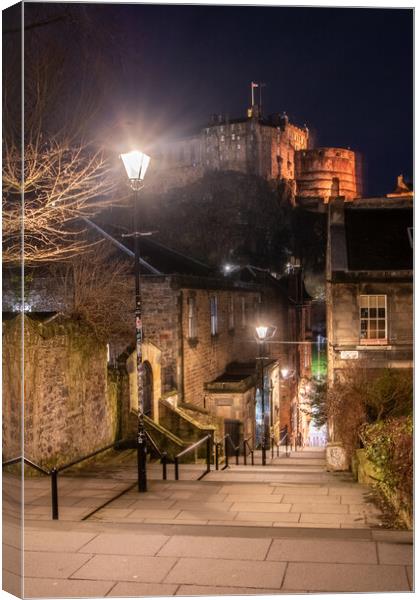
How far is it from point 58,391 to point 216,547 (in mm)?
5960

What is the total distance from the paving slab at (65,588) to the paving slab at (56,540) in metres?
0.56

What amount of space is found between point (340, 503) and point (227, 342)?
15320 mm

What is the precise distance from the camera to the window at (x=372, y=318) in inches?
704

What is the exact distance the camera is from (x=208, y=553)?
5402 mm

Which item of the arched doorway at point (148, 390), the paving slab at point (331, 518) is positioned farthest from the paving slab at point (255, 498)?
the arched doorway at point (148, 390)

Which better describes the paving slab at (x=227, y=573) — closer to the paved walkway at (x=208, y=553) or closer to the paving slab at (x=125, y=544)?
the paved walkway at (x=208, y=553)

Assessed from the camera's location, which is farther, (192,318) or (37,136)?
(192,318)

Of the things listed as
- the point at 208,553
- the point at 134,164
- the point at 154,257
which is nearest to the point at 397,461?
the point at 208,553

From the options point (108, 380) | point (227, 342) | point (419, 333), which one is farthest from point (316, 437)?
point (419, 333)

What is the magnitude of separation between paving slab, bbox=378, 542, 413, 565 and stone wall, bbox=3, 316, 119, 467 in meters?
4.57

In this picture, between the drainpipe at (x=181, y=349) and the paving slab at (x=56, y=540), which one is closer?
the paving slab at (x=56, y=540)

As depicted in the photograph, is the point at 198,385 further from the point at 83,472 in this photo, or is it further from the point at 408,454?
the point at 408,454

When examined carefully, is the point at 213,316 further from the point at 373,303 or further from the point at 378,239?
the point at 378,239

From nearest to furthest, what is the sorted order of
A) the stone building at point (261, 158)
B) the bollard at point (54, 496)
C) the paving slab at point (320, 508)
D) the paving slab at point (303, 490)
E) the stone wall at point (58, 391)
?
1. the bollard at point (54, 496)
2. the paving slab at point (320, 508)
3. the stone wall at point (58, 391)
4. the paving slab at point (303, 490)
5. the stone building at point (261, 158)
